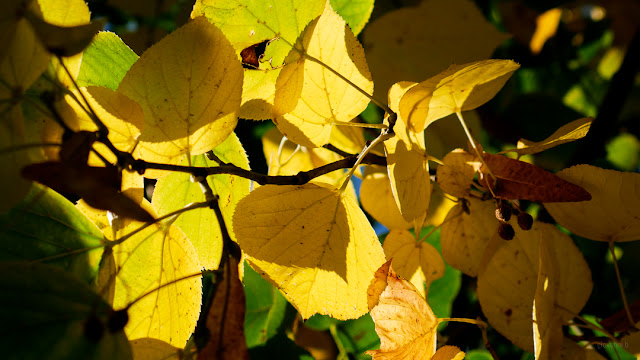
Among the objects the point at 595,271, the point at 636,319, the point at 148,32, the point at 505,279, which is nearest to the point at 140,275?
the point at 505,279

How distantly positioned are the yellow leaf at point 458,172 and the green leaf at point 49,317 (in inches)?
12.4

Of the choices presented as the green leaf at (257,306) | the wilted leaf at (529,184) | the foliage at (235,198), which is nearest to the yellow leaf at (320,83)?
the foliage at (235,198)

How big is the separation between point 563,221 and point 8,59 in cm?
47

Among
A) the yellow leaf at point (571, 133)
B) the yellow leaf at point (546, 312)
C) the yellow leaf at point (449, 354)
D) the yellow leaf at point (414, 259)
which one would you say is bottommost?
the yellow leaf at point (414, 259)

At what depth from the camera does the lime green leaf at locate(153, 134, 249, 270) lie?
50 centimetres

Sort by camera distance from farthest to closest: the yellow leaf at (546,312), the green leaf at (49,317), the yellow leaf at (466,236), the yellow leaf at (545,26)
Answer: the yellow leaf at (545,26) < the yellow leaf at (466,236) < the yellow leaf at (546,312) < the green leaf at (49,317)

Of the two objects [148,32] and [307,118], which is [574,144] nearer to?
[307,118]

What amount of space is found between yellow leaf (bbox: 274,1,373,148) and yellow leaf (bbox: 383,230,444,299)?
0.53 feet

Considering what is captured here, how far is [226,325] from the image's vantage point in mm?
397

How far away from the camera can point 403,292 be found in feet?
1.49

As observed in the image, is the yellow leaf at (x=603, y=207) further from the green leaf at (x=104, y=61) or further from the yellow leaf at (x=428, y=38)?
the green leaf at (x=104, y=61)

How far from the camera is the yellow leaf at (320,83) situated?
0.43m

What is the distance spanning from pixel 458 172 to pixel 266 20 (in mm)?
224

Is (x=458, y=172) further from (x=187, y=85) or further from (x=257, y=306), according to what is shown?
(x=257, y=306)
